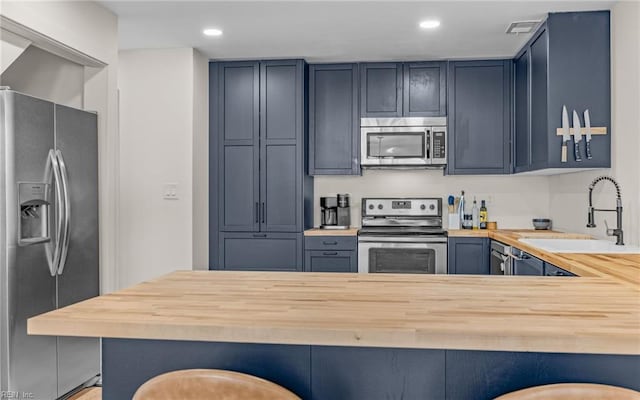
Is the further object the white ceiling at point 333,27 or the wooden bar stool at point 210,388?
the white ceiling at point 333,27

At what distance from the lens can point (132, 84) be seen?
436cm

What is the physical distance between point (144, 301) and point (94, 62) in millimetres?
2415

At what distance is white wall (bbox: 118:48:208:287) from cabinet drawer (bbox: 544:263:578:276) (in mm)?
2787

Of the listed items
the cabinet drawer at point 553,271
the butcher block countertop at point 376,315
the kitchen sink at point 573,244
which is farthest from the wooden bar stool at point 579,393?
the kitchen sink at point 573,244

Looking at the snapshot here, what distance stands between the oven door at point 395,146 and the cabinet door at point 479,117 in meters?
0.25

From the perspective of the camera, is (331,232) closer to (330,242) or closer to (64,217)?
(330,242)

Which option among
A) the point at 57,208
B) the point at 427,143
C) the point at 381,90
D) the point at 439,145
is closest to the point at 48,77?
the point at 57,208

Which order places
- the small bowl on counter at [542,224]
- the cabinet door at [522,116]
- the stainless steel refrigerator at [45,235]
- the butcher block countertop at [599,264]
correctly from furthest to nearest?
1. the small bowl on counter at [542,224]
2. the cabinet door at [522,116]
3. the stainless steel refrigerator at [45,235]
4. the butcher block countertop at [599,264]

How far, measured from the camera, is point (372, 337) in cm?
113

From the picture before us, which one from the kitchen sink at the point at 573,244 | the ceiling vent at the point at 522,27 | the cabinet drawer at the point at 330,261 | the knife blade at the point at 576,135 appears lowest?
the cabinet drawer at the point at 330,261

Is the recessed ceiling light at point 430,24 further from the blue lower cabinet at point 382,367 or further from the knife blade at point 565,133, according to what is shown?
the blue lower cabinet at point 382,367

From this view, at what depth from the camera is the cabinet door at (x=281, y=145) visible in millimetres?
4570

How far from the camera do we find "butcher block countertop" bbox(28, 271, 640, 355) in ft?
3.68

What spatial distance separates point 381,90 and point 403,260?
1.56 metres
